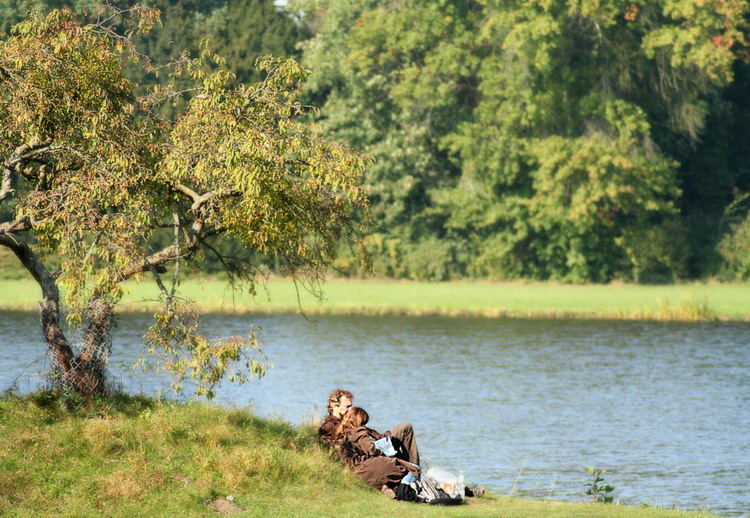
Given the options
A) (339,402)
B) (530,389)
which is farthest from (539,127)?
(339,402)

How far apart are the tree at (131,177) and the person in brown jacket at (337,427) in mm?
1037

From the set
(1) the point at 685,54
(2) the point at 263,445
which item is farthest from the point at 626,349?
(2) the point at 263,445

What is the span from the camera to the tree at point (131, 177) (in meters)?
14.6

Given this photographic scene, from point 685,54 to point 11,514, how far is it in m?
45.0

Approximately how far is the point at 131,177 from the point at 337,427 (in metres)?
3.78

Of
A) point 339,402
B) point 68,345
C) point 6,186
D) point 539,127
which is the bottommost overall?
point 339,402

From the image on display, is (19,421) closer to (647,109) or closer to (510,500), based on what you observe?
(510,500)

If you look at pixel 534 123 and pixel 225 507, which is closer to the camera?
pixel 225 507

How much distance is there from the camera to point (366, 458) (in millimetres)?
14578

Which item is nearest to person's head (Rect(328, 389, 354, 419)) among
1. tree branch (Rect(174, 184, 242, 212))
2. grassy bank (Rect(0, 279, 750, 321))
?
tree branch (Rect(174, 184, 242, 212))

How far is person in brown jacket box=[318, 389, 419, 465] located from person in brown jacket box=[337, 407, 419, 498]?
0.29 ft

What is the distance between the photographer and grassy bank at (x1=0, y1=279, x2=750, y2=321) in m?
45.0

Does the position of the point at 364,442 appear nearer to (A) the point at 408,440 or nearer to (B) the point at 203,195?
(A) the point at 408,440

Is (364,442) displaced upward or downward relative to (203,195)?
downward
